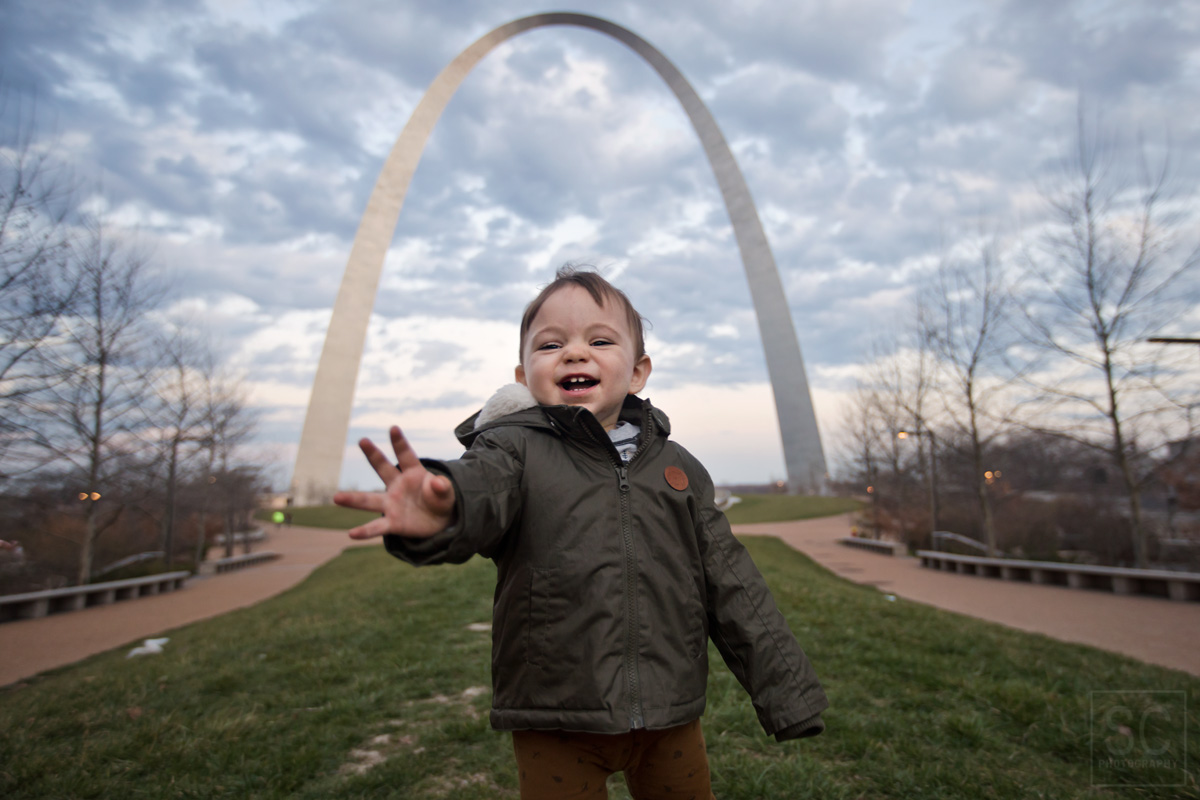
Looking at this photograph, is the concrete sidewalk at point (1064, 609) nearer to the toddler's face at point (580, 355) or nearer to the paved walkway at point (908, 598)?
the paved walkway at point (908, 598)

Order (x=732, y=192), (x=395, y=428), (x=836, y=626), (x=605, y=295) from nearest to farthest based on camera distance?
(x=395, y=428)
(x=605, y=295)
(x=836, y=626)
(x=732, y=192)

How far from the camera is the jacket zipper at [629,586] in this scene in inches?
57.9

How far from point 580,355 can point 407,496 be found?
650 millimetres

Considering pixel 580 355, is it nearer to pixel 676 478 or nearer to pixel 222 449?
pixel 676 478

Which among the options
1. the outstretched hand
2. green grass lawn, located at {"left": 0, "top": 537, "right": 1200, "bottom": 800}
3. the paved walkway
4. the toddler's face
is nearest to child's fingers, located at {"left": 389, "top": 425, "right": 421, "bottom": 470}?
the outstretched hand

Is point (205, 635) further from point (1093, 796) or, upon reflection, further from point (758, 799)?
point (1093, 796)

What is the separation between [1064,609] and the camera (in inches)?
322

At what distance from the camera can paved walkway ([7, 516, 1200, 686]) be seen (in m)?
6.44

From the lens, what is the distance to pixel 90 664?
6281 millimetres

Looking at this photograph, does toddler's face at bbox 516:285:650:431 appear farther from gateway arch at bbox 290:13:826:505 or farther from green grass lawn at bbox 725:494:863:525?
gateway arch at bbox 290:13:826:505

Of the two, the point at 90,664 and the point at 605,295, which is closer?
the point at 605,295

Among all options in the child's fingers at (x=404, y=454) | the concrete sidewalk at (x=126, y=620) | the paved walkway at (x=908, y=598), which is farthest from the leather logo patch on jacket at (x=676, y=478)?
the concrete sidewalk at (x=126, y=620)

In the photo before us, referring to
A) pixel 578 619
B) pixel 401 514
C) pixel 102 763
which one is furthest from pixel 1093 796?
pixel 102 763

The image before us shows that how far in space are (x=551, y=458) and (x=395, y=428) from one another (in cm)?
58
